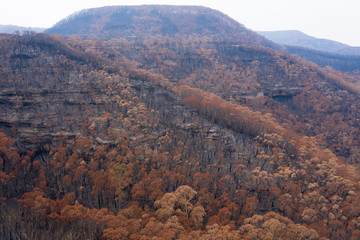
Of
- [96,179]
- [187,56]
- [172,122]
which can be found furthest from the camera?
[187,56]

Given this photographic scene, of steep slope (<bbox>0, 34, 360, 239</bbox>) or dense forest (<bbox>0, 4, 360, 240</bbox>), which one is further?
dense forest (<bbox>0, 4, 360, 240</bbox>)

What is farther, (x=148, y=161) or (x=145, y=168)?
(x=148, y=161)

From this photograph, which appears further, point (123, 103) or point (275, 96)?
point (275, 96)

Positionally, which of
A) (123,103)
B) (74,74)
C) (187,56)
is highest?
(187,56)

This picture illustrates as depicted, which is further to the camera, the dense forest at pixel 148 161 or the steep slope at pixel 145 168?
the dense forest at pixel 148 161

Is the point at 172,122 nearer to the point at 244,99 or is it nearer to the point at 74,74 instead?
the point at 74,74

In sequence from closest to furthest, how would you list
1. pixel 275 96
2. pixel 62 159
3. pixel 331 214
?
1. pixel 331 214
2. pixel 62 159
3. pixel 275 96

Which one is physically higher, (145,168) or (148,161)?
(148,161)

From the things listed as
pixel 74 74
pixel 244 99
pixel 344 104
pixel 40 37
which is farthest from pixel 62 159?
pixel 344 104
